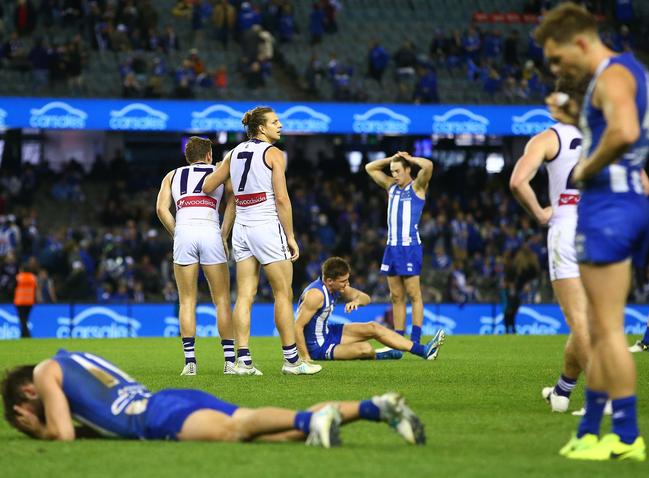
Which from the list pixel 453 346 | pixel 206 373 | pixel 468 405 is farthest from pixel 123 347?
pixel 468 405

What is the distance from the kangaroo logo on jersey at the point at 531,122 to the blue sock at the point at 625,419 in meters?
24.8

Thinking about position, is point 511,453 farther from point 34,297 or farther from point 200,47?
point 200,47

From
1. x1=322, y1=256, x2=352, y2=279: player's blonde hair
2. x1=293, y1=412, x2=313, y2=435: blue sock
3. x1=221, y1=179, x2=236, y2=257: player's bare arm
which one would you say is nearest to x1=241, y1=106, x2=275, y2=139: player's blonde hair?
x1=221, y1=179, x2=236, y2=257: player's bare arm

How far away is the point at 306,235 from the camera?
2972 cm

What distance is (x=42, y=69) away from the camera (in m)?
28.1

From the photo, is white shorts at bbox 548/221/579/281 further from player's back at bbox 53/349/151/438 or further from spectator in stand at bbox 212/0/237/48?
spectator in stand at bbox 212/0/237/48

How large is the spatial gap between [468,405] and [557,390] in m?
0.80

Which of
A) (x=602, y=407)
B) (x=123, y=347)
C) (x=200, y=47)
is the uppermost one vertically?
(x=200, y=47)

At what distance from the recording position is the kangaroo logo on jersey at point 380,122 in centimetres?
2944

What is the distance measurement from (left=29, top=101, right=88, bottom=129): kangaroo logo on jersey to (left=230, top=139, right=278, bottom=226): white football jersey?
16.9 metres

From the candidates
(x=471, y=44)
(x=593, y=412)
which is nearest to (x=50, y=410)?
(x=593, y=412)

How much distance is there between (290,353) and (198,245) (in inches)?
55.9

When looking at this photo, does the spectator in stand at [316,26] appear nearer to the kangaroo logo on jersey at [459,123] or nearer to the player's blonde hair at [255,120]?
the kangaroo logo on jersey at [459,123]

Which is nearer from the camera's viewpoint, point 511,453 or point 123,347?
point 511,453
